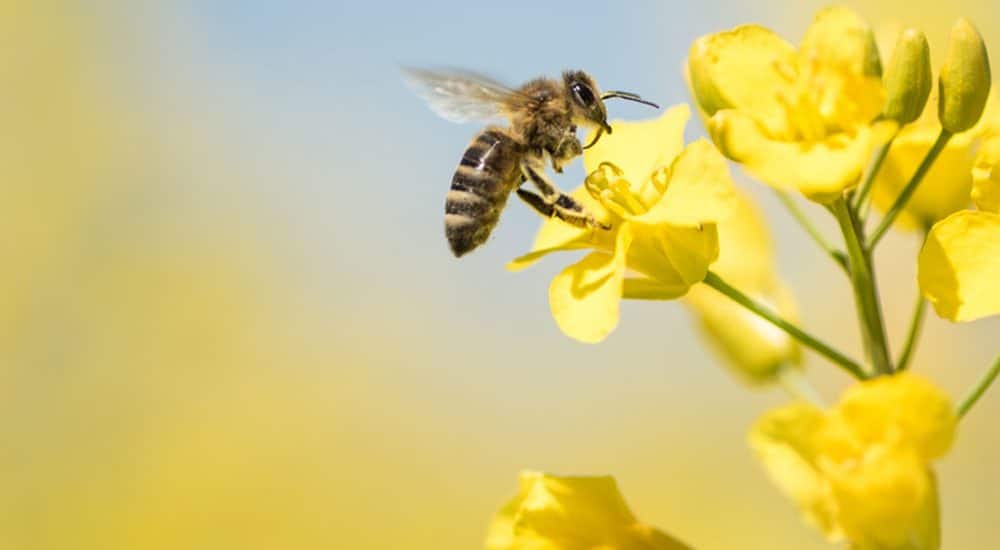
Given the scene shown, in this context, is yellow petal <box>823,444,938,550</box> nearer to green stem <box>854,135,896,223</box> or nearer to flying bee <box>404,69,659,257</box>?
green stem <box>854,135,896,223</box>

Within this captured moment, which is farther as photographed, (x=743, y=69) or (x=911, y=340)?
(x=911, y=340)

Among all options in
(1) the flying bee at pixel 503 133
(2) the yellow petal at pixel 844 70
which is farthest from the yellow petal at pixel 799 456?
(1) the flying bee at pixel 503 133

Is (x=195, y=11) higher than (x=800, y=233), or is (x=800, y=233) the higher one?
(x=195, y=11)

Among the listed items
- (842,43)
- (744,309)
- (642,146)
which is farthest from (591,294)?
(744,309)

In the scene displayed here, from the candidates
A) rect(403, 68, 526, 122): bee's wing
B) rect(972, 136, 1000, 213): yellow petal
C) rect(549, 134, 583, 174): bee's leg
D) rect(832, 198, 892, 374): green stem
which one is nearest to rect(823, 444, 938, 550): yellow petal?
rect(832, 198, 892, 374): green stem

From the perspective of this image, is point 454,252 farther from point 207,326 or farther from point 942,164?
point 207,326

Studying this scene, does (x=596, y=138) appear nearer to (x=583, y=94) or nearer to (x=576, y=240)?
(x=583, y=94)

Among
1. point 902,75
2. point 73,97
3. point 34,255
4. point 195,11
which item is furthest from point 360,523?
point 902,75
